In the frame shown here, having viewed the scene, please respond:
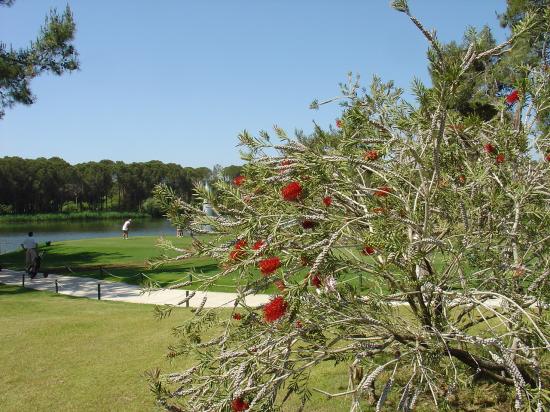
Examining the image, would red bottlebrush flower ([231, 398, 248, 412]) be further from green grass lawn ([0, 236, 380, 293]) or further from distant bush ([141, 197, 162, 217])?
green grass lawn ([0, 236, 380, 293])

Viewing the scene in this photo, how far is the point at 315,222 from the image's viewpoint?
301 centimetres

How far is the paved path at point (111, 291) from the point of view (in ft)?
40.3

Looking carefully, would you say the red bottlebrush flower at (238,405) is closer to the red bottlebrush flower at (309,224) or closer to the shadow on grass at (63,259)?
the red bottlebrush flower at (309,224)

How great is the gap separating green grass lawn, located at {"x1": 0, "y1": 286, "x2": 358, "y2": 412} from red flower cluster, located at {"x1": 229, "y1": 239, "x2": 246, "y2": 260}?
2.58 metres

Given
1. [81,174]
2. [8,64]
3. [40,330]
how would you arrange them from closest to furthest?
[40,330]
[8,64]
[81,174]

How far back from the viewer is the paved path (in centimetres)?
1229

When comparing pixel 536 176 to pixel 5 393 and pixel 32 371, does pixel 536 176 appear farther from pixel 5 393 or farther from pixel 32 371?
pixel 32 371

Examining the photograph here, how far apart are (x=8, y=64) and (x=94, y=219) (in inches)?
2667

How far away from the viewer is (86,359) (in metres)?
7.77

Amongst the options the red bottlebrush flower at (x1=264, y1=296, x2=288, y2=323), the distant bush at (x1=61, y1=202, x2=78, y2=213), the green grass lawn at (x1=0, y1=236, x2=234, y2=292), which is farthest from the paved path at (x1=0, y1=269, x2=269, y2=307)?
the distant bush at (x1=61, y1=202, x2=78, y2=213)

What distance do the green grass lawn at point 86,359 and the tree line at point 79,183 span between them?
240 feet

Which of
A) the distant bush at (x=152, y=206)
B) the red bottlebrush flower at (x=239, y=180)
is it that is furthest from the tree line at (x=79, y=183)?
the red bottlebrush flower at (x=239, y=180)

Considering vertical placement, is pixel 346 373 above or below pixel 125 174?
below

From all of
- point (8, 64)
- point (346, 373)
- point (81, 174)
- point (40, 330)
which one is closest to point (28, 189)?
point (81, 174)
